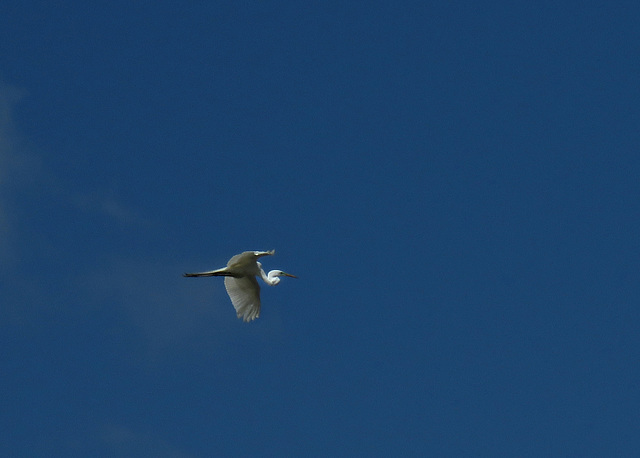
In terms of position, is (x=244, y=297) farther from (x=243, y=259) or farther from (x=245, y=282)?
(x=243, y=259)

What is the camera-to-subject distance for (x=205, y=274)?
41812mm

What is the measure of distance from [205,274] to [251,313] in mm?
3118

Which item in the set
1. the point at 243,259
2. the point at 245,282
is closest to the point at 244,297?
the point at 245,282

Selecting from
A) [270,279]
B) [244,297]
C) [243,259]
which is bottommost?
[243,259]

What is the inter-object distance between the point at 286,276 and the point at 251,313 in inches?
86.3

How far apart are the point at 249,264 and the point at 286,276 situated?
9.17 feet

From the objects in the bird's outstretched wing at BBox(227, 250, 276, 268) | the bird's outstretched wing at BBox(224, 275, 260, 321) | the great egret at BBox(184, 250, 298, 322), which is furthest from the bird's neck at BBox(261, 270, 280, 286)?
the bird's outstretched wing at BBox(227, 250, 276, 268)

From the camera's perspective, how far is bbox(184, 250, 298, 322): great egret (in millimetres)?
41562

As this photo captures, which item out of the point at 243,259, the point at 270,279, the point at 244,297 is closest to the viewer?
the point at 243,259

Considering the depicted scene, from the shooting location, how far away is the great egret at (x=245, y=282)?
41.6 meters

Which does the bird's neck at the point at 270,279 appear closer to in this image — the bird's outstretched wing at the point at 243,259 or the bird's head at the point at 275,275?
the bird's head at the point at 275,275

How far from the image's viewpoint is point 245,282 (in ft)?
141

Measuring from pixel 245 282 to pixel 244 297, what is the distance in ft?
2.80

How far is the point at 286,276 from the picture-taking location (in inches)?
1713
